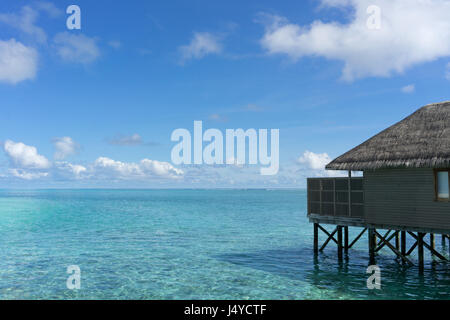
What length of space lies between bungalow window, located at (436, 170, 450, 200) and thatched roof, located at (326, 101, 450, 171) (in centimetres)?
61

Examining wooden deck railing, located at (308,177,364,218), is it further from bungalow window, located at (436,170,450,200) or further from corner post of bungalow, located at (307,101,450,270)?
bungalow window, located at (436,170,450,200)

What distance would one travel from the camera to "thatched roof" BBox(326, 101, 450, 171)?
14305 millimetres

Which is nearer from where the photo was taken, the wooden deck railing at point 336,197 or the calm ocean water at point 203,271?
the calm ocean water at point 203,271

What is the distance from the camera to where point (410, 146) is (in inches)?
605

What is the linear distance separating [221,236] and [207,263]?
12.5 m

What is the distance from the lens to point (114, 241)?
2983 cm

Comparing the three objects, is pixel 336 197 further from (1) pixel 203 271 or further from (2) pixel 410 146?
(1) pixel 203 271

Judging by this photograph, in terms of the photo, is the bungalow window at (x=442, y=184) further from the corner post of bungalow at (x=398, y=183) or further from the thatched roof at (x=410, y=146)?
the thatched roof at (x=410, y=146)

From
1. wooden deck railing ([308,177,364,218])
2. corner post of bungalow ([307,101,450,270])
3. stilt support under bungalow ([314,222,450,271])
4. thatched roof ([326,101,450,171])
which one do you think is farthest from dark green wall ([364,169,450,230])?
stilt support under bungalow ([314,222,450,271])

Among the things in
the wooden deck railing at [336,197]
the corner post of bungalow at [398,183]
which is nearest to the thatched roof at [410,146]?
the corner post of bungalow at [398,183]

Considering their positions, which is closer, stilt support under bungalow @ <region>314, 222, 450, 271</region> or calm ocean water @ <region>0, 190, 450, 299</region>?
calm ocean water @ <region>0, 190, 450, 299</region>

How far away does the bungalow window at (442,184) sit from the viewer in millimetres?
14250
